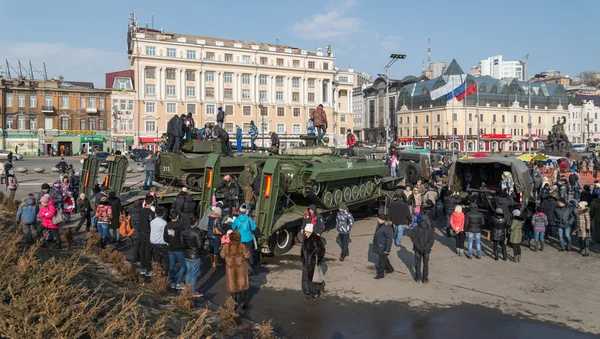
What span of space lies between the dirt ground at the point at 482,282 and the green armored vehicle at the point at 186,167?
16.8ft

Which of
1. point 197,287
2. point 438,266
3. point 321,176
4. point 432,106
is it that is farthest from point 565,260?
point 432,106

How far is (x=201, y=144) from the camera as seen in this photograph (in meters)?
18.9

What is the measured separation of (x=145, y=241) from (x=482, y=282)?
7348mm

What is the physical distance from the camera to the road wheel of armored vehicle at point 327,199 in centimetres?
1555

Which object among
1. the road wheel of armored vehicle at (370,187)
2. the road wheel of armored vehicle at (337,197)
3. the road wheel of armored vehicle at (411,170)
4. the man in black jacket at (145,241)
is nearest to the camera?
the man in black jacket at (145,241)

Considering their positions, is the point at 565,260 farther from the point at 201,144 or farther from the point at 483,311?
the point at 201,144

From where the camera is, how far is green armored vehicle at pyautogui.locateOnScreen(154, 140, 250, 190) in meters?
17.9

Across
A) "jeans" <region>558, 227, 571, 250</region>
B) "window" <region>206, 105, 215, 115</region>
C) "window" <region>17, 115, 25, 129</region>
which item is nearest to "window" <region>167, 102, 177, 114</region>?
"window" <region>206, 105, 215, 115</region>

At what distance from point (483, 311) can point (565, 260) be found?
5.08 m

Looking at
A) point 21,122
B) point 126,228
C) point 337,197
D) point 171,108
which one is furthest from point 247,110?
point 126,228

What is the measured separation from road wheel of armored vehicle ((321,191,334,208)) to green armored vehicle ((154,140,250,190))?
4.00 metres

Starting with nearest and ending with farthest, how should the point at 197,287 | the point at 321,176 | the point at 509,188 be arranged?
1. the point at 197,287
2. the point at 321,176
3. the point at 509,188

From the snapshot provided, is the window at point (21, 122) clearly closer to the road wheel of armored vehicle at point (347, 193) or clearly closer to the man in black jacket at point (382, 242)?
the road wheel of armored vehicle at point (347, 193)

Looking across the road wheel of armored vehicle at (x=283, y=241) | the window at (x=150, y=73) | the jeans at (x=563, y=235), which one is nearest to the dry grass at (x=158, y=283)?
the road wheel of armored vehicle at (x=283, y=241)
